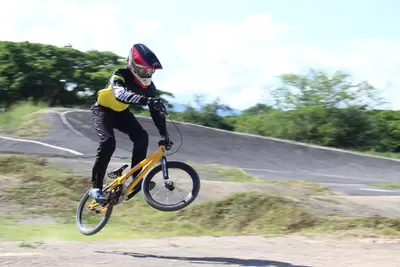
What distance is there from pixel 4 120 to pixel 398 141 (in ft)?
54.8

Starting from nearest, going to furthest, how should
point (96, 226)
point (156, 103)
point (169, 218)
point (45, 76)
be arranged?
point (156, 103)
point (96, 226)
point (169, 218)
point (45, 76)

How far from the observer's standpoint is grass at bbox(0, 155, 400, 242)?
898 cm

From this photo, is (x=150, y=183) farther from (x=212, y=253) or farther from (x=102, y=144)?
(x=212, y=253)

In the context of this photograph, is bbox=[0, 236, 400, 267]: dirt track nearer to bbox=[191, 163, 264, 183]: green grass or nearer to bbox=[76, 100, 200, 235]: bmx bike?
bbox=[76, 100, 200, 235]: bmx bike

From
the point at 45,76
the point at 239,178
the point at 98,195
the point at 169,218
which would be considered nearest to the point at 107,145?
the point at 98,195

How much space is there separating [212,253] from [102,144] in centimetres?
192

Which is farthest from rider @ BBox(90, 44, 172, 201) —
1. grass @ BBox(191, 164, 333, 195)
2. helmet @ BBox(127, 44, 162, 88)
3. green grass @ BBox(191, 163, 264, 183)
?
green grass @ BBox(191, 163, 264, 183)

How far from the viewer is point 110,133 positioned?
759 centimetres

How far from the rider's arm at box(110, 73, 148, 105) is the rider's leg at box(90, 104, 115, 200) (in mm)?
508

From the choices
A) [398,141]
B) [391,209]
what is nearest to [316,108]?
[398,141]

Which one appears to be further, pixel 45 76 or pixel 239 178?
pixel 45 76

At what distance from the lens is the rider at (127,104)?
7141mm

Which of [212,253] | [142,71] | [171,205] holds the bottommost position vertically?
[212,253]

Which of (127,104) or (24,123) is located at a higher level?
(24,123)
